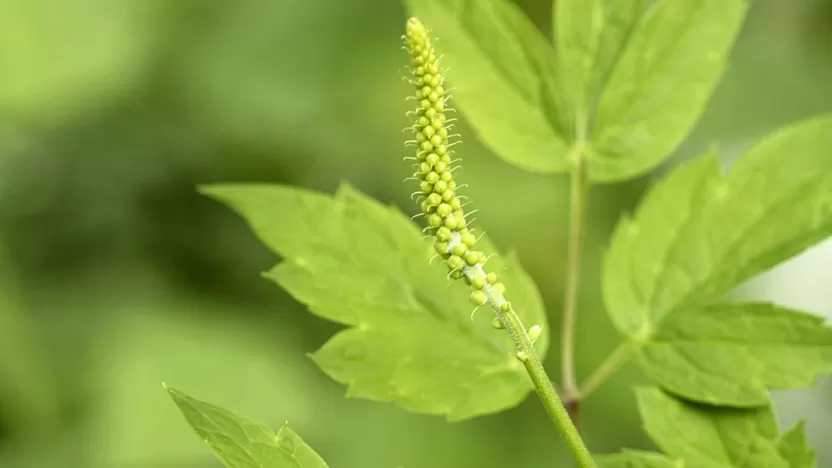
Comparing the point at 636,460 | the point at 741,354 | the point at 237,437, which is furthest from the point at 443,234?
the point at 741,354

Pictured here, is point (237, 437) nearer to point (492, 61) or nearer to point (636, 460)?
point (636, 460)

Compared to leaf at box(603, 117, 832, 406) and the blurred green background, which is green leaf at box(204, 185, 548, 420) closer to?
leaf at box(603, 117, 832, 406)

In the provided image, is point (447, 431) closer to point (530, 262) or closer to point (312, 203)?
point (530, 262)

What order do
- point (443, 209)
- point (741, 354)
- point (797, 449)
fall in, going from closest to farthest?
point (443, 209) → point (797, 449) → point (741, 354)

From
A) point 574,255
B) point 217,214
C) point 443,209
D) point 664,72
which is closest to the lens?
point 443,209

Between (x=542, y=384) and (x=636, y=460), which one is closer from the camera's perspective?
(x=542, y=384)

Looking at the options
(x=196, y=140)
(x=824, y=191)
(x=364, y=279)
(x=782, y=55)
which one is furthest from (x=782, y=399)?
(x=196, y=140)

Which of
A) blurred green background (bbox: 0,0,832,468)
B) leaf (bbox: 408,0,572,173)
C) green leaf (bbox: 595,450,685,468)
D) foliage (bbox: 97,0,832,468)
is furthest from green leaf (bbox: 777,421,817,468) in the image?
blurred green background (bbox: 0,0,832,468)
